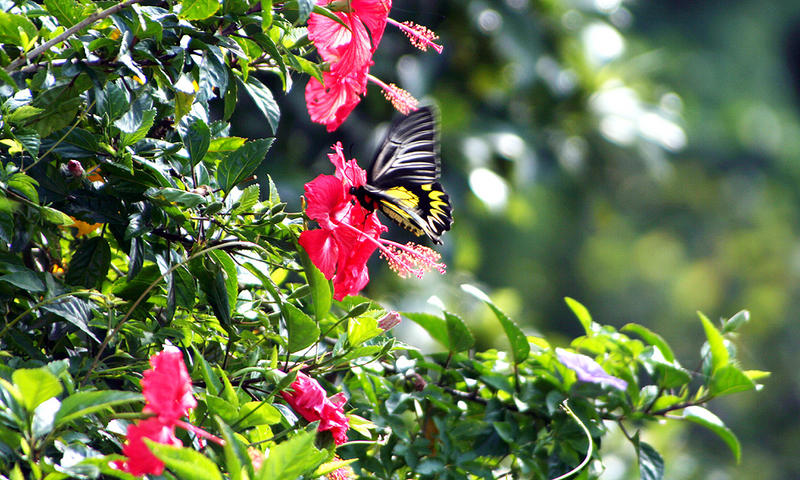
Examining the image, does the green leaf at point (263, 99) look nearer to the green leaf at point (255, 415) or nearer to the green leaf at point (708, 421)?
the green leaf at point (255, 415)

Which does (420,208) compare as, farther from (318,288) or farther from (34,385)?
(34,385)

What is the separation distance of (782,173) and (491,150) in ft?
14.0

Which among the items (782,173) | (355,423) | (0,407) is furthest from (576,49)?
(782,173)

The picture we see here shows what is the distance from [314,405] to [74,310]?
0.16 meters

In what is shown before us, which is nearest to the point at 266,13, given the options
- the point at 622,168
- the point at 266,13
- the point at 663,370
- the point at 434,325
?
the point at 266,13

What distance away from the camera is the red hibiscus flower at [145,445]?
379 millimetres

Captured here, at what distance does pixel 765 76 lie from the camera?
605cm

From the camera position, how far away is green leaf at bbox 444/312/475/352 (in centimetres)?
72

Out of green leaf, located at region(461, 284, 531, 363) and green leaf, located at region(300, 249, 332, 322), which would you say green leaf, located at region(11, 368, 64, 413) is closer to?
green leaf, located at region(300, 249, 332, 322)

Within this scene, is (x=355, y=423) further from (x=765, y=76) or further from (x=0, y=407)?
(x=765, y=76)

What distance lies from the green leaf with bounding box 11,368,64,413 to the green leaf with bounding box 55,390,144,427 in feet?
0.04

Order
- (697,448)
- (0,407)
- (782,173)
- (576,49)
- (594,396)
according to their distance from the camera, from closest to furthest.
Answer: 1. (0,407)
2. (594,396)
3. (576,49)
4. (697,448)
5. (782,173)

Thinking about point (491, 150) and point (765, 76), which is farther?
point (765, 76)

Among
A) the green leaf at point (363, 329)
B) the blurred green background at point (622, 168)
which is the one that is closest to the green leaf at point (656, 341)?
the green leaf at point (363, 329)
